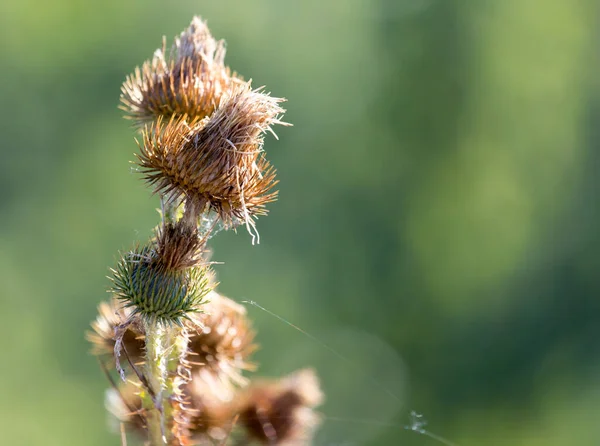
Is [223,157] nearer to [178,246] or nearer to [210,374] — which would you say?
[178,246]

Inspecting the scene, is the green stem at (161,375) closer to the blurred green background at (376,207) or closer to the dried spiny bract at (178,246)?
the dried spiny bract at (178,246)

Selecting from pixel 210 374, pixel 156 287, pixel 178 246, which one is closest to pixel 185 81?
pixel 178 246

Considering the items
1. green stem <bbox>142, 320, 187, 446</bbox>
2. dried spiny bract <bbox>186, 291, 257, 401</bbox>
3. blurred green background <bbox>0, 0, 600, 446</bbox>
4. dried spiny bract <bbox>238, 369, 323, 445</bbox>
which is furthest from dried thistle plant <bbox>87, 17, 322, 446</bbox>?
blurred green background <bbox>0, 0, 600, 446</bbox>

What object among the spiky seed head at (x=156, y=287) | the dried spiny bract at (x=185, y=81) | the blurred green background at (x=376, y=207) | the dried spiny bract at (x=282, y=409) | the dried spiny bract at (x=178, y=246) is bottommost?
the spiky seed head at (x=156, y=287)

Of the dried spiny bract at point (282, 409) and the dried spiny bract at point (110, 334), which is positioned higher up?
the dried spiny bract at point (282, 409)

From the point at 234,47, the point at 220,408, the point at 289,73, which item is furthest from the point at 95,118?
the point at 220,408

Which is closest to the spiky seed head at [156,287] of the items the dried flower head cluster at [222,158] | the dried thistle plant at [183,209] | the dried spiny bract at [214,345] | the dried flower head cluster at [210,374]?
the dried thistle plant at [183,209]
